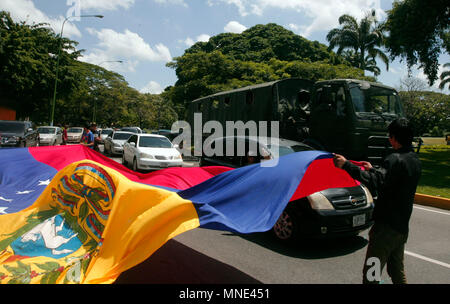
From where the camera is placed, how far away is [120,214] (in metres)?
3.38

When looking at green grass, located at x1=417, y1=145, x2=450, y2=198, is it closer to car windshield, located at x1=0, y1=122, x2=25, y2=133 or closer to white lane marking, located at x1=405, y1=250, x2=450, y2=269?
white lane marking, located at x1=405, y1=250, x2=450, y2=269

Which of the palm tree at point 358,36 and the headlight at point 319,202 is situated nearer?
the headlight at point 319,202

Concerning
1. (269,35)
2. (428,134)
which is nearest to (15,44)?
(269,35)

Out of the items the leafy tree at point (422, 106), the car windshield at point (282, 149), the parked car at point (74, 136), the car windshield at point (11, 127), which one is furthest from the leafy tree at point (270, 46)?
the car windshield at point (282, 149)

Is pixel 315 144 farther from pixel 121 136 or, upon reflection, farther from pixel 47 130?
pixel 47 130

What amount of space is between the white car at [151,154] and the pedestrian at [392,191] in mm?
10728

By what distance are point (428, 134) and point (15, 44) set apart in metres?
70.2

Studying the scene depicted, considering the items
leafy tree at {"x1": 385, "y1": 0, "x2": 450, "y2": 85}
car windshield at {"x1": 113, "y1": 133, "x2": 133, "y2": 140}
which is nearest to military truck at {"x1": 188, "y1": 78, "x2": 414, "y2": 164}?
leafy tree at {"x1": 385, "y1": 0, "x2": 450, "y2": 85}

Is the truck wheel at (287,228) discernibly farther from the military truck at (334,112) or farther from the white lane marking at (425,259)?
the military truck at (334,112)

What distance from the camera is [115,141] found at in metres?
19.3

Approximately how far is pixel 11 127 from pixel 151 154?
10159 mm

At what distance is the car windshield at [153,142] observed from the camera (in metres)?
14.0
